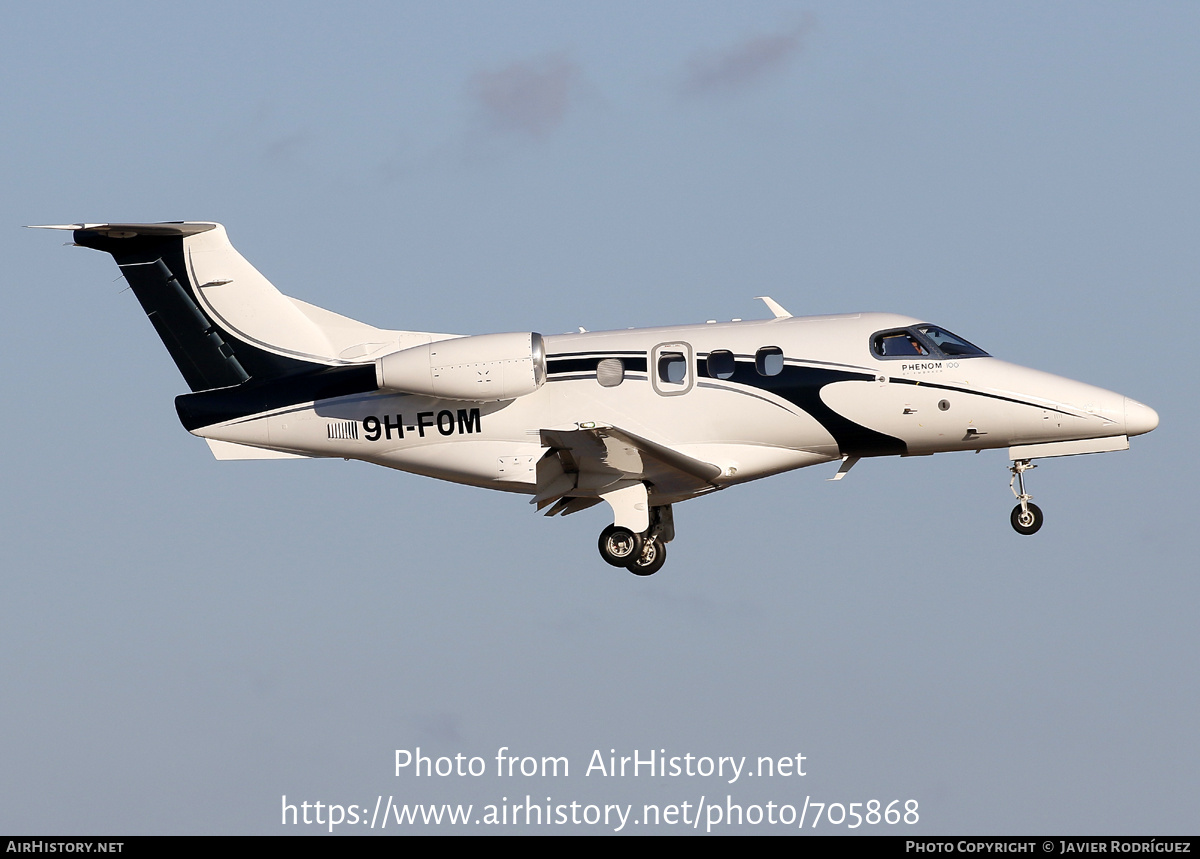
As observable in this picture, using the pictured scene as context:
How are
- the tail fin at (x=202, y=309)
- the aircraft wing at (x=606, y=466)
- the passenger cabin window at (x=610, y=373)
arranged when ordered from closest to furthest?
the aircraft wing at (x=606, y=466), the passenger cabin window at (x=610, y=373), the tail fin at (x=202, y=309)

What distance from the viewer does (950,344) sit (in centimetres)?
2222

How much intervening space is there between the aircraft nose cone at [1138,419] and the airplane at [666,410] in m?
0.02

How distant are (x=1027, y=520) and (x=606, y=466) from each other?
5.85m

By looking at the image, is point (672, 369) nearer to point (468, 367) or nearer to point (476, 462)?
point (468, 367)

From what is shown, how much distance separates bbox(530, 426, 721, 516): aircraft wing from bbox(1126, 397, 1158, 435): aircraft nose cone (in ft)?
18.4

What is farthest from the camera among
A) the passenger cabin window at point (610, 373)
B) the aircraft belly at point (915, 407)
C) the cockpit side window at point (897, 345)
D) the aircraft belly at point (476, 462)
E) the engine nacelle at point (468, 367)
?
the aircraft belly at point (476, 462)

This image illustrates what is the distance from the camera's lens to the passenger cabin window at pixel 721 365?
22.0m

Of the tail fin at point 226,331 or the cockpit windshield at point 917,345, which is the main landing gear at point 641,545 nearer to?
the cockpit windshield at point 917,345

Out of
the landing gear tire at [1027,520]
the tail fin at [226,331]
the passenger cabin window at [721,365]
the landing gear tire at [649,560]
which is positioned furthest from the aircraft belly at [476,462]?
the landing gear tire at [1027,520]

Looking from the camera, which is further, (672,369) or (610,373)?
(610,373)

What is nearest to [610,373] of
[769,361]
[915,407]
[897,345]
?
[769,361]

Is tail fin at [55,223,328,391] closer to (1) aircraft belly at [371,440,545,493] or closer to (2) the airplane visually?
(2) the airplane

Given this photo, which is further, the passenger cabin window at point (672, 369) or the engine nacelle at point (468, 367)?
the passenger cabin window at point (672, 369)

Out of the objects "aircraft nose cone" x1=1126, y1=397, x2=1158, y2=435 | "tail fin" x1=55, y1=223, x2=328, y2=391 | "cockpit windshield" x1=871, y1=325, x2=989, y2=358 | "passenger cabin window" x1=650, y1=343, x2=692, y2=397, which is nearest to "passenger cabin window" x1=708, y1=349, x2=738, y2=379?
"passenger cabin window" x1=650, y1=343, x2=692, y2=397
